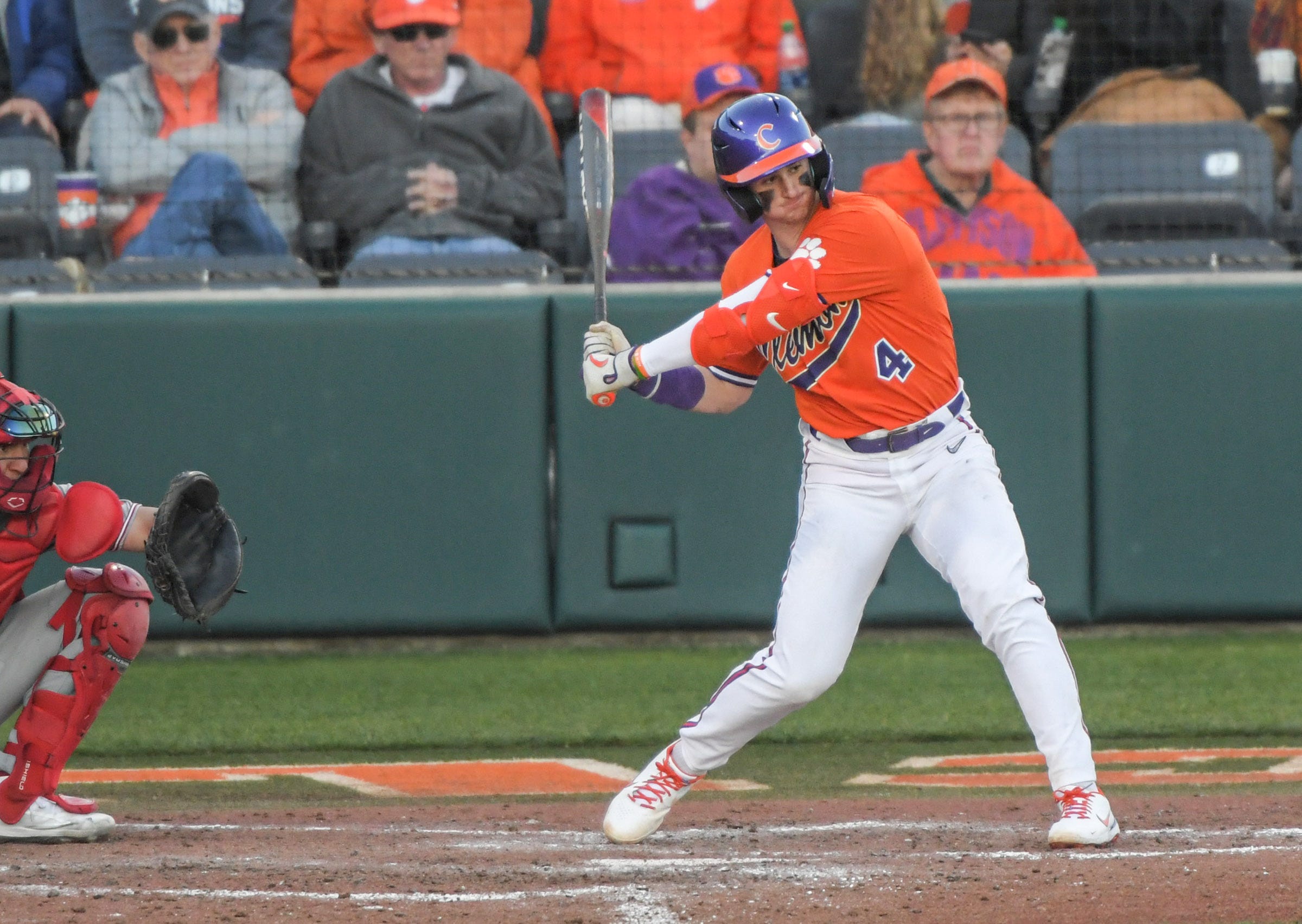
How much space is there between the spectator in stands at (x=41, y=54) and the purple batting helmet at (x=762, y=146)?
15.1ft

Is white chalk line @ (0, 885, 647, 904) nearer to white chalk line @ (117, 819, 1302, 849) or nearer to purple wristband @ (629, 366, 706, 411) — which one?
white chalk line @ (117, 819, 1302, 849)

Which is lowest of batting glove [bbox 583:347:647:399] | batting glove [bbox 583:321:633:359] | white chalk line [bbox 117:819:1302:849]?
white chalk line [bbox 117:819:1302:849]

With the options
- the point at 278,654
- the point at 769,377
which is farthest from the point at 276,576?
the point at 769,377

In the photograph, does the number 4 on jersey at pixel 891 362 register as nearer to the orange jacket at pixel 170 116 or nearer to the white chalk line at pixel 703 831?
the white chalk line at pixel 703 831

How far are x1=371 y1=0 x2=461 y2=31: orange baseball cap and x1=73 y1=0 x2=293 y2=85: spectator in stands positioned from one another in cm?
54

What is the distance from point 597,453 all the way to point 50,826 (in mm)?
3324

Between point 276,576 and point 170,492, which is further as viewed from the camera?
point 276,576

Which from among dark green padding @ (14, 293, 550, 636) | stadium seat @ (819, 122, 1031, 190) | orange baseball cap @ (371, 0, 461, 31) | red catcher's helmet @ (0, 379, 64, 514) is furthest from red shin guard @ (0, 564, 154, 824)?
stadium seat @ (819, 122, 1031, 190)

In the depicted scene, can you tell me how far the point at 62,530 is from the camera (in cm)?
414

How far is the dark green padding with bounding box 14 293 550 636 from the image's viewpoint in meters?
7.13

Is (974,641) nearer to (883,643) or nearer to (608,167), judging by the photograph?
(883,643)

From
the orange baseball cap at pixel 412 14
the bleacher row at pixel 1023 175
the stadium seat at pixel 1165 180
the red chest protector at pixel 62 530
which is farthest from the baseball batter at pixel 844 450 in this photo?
the orange baseball cap at pixel 412 14

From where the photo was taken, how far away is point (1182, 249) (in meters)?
7.35

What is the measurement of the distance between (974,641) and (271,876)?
4089 millimetres
